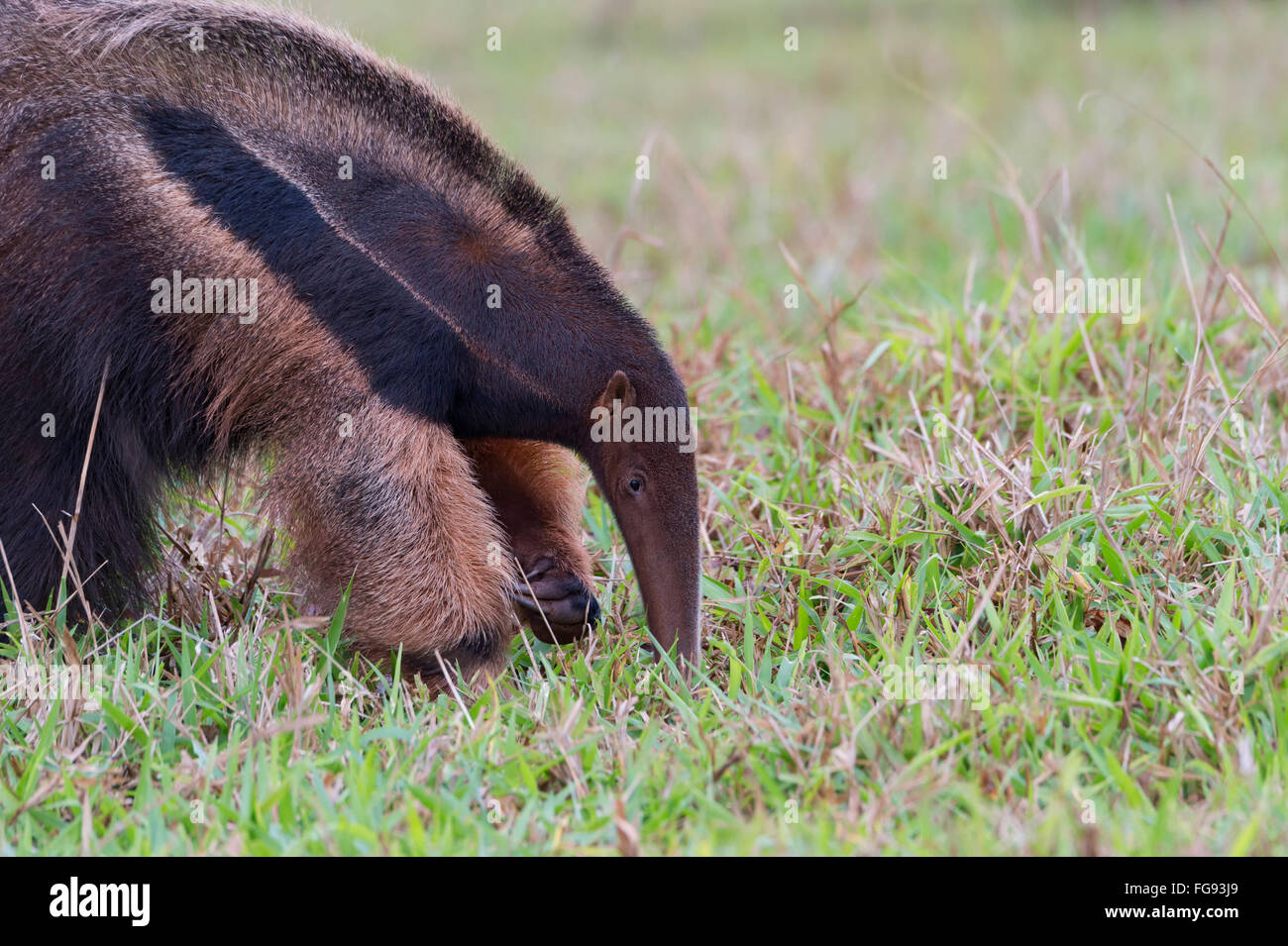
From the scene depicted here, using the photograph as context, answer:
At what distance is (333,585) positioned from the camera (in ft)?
14.3

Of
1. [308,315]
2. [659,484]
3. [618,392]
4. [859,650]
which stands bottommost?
[859,650]

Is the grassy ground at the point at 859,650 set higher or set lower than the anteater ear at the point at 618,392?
lower

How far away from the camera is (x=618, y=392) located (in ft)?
13.8

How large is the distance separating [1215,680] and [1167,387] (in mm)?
2151

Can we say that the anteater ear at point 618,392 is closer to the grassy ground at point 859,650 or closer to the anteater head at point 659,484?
the anteater head at point 659,484

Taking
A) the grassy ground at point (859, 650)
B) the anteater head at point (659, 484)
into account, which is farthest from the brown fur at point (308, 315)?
the grassy ground at point (859, 650)

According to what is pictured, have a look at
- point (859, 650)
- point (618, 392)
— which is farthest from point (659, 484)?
point (859, 650)

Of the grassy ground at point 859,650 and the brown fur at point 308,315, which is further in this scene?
the brown fur at point 308,315

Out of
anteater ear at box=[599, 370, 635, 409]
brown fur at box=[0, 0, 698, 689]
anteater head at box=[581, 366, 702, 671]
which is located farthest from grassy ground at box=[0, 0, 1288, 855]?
anteater ear at box=[599, 370, 635, 409]

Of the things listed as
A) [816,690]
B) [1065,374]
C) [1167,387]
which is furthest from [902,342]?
[816,690]

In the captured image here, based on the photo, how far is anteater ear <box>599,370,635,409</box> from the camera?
4.16 m

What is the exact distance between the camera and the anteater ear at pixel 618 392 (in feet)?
13.6

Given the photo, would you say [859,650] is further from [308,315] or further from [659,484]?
[308,315]

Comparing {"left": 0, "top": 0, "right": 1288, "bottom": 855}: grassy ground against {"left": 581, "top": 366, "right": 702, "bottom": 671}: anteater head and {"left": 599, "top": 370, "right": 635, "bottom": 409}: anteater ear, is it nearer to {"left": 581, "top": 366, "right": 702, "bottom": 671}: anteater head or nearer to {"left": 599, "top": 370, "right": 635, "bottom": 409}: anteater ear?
{"left": 581, "top": 366, "right": 702, "bottom": 671}: anteater head
